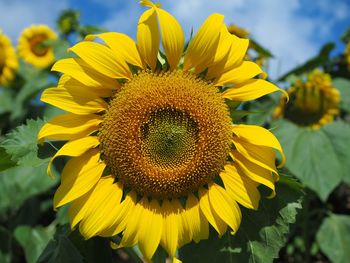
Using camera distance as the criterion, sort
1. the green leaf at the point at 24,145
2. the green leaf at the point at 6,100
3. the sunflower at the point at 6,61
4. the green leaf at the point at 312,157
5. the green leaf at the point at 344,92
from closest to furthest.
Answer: the green leaf at the point at 24,145 < the green leaf at the point at 312,157 < the green leaf at the point at 344,92 < the green leaf at the point at 6,100 < the sunflower at the point at 6,61

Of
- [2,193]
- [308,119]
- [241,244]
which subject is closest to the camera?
[241,244]

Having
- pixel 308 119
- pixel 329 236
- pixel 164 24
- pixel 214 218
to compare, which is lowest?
pixel 329 236

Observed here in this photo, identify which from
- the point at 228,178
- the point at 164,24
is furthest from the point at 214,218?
the point at 164,24

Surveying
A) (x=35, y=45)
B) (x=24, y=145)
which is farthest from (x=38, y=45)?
(x=24, y=145)

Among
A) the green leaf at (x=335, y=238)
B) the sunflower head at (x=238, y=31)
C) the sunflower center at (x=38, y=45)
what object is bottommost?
the green leaf at (x=335, y=238)

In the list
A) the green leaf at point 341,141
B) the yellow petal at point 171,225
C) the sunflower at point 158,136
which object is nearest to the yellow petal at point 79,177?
the sunflower at point 158,136

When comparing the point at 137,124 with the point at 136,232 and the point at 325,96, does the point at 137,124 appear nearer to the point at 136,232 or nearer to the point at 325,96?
the point at 136,232

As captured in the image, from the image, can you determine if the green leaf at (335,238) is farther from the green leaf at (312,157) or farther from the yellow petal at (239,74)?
the yellow petal at (239,74)
